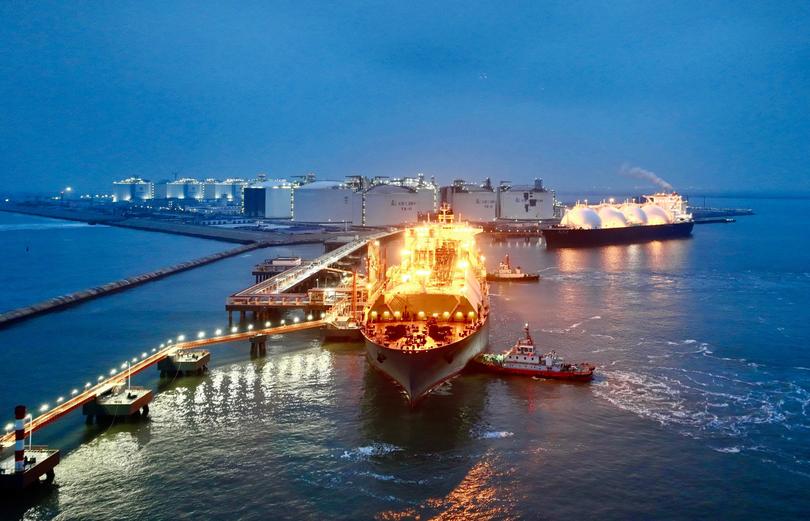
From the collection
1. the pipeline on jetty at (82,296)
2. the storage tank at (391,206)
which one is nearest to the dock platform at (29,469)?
the pipeline on jetty at (82,296)

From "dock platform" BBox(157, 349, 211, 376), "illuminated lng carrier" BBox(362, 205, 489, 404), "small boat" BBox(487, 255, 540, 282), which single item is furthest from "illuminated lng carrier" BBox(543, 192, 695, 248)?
"dock platform" BBox(157, 349, 211, 376)

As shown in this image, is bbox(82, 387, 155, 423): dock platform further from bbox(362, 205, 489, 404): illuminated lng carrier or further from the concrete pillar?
bbox(362, 205, 489, 404): illuminated lng carrier

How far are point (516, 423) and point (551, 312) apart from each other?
82.4 feet

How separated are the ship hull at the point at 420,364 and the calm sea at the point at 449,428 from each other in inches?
36.1

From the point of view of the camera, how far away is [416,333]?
107 ft

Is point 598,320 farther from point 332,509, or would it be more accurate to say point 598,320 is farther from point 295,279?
point 332,509

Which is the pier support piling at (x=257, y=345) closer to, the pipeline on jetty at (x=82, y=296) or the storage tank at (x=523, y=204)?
the pipeline on jetty at (x=82, y=296)

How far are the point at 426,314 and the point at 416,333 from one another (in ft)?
9.81

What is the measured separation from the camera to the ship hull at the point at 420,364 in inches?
1119

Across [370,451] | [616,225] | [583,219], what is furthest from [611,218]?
[370,451]

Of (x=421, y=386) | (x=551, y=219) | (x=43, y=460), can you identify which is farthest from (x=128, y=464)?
(x=551, y=219)

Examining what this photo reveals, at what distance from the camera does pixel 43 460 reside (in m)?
20.9

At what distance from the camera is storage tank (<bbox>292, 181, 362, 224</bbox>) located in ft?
458

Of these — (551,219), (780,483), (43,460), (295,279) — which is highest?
(551,219)
